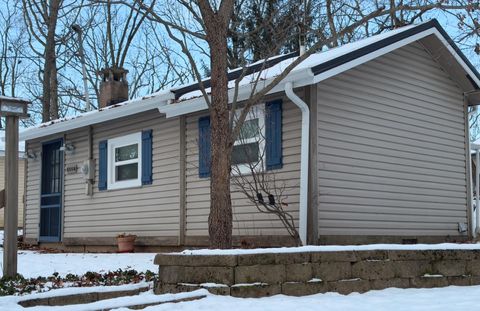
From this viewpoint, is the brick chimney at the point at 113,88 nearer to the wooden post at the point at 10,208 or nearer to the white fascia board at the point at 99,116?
the white fascia board at the point at 99,116

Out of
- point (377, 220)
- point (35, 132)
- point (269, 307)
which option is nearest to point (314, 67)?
point (377, 220)

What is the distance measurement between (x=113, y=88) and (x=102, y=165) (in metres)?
2.63

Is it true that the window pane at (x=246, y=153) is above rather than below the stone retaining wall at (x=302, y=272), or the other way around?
above

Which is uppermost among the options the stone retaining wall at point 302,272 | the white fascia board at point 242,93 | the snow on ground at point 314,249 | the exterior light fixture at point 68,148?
the white fascia board at point 242,93

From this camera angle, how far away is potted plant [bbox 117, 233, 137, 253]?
10383 millimetres

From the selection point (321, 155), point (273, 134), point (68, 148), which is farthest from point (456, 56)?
point (68, 148)

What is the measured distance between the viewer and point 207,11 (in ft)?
21.4

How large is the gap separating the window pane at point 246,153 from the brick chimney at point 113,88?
211 inches

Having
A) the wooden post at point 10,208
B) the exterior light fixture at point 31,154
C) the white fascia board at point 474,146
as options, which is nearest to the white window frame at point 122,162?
the exterior light fixture at point 31,154

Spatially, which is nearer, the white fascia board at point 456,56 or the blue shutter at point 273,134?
the blue shutter at point 273,134

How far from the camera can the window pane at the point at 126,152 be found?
36.1 feet

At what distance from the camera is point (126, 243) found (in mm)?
10383

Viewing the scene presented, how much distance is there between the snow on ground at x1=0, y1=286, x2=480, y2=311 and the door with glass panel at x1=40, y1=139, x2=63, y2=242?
8.19 meters

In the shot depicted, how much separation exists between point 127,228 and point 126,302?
652 centimetres
